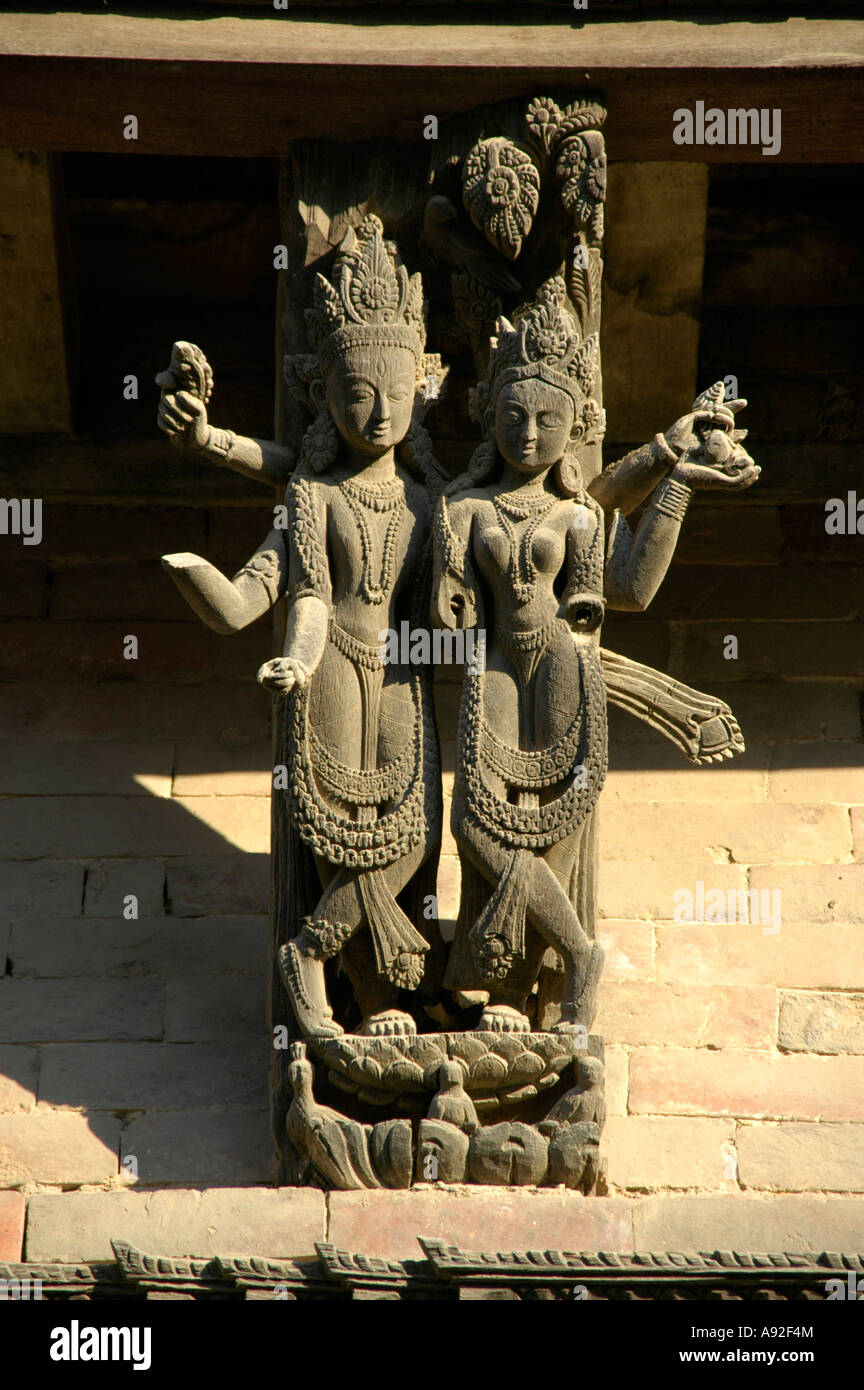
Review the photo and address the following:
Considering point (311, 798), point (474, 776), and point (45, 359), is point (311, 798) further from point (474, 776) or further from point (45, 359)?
point (45, 359)

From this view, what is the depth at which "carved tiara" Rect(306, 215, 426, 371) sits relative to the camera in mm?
7191

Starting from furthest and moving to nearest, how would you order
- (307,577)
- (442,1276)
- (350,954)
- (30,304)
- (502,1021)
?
(30,304), (307,577), (350,954), (502,1021), (442,1276)

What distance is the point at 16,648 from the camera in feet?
27.6

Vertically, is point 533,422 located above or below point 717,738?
above

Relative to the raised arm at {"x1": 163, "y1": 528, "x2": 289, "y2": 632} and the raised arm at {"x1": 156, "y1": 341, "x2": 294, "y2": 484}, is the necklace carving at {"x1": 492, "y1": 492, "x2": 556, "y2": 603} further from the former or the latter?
the raised arm at {"x1": 156, "y1": 341, "x2": 294, "y2": 484}

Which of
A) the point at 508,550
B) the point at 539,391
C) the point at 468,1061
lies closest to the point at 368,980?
the point at 468,1061

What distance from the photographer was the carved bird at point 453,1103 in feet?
22.1

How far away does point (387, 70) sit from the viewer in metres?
7.22

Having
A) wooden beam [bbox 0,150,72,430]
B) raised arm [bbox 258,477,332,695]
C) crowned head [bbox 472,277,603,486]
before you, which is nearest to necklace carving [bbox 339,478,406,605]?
raised arm [bbox 258,477,332,695]

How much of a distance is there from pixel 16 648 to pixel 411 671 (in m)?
1.82

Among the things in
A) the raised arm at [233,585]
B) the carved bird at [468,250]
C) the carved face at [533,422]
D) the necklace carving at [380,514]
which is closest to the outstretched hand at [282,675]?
the raised arm at [233,585]

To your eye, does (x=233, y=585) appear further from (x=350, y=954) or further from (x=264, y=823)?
(x=264, y=823)

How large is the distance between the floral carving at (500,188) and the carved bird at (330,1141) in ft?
7.89

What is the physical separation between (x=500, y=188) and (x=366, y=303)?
1.62ft
